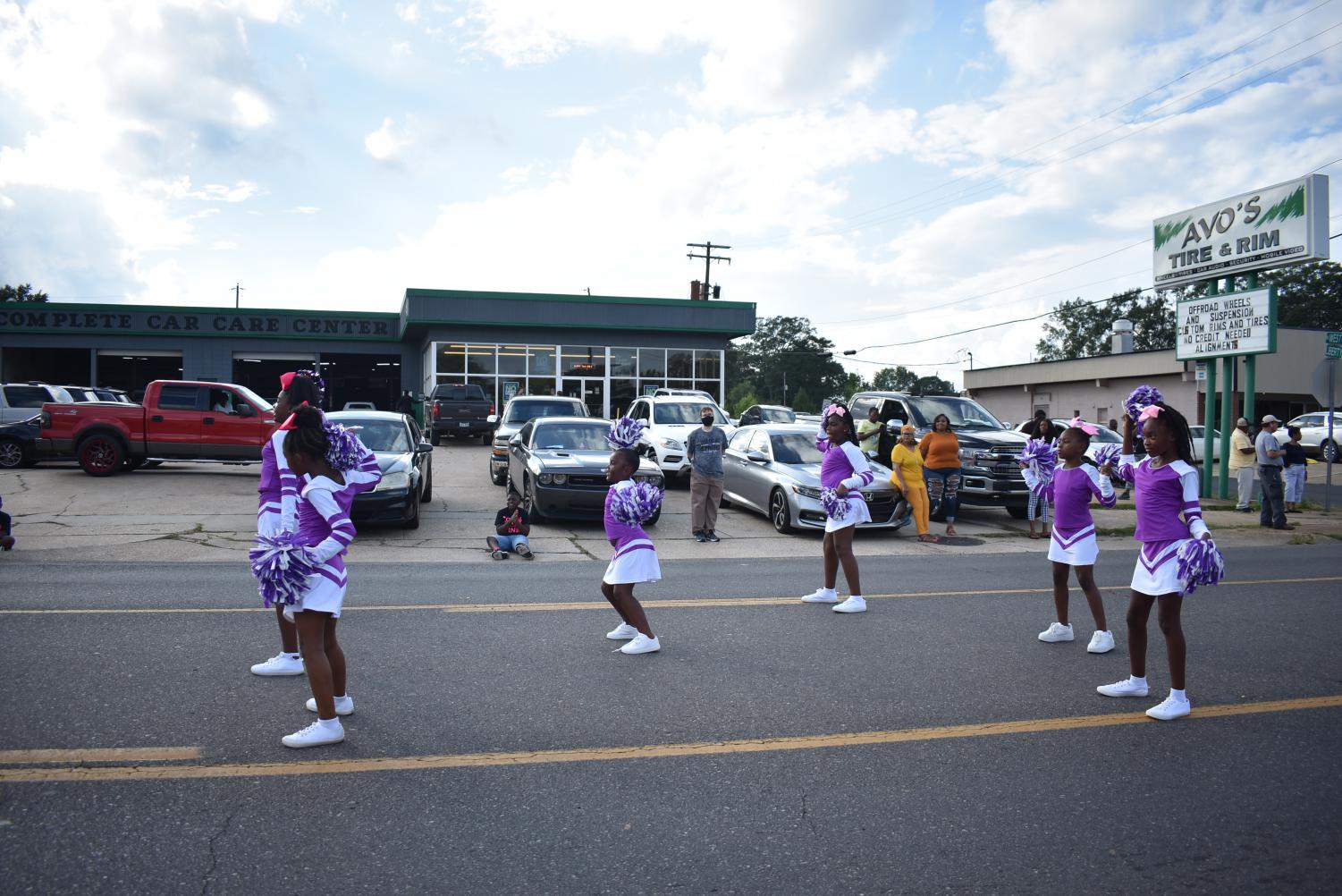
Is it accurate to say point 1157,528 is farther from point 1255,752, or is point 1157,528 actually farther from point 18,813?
point 18,813

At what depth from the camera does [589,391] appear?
36.1 m

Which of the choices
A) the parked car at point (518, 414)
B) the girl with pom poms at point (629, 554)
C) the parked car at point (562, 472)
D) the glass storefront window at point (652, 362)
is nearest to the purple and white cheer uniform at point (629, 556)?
the girl with pom poms at point (629, 554)

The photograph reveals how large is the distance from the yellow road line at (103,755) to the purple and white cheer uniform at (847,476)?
509cm

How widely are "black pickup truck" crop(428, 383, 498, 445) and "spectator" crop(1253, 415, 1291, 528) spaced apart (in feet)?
64.7

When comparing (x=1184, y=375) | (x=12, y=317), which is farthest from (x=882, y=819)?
(x=12, y=317)

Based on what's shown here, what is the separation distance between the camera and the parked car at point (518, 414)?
742 inches

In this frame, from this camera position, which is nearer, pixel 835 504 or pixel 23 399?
pixel 835 504

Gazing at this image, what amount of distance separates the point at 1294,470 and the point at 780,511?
11.3 metres

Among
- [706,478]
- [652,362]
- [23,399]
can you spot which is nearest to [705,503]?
[706,478]

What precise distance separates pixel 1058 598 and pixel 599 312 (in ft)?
97.4

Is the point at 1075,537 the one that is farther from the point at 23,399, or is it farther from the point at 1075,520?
the point at 23,399

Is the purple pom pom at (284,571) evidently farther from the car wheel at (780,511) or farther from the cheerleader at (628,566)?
the car wheel at (780,511)

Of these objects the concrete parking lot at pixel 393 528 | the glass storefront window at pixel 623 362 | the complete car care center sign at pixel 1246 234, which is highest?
the complete car care center sign at pixel 1246 234

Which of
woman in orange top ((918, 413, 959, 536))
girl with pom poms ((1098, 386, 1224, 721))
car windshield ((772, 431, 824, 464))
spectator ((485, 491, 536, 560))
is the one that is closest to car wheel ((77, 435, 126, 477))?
spectator ((485, 491, 536, 560))
